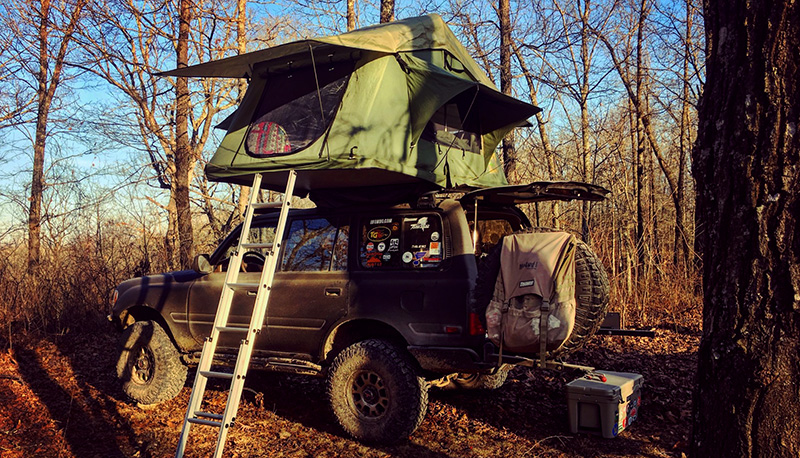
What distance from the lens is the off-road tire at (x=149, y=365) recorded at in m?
6.09

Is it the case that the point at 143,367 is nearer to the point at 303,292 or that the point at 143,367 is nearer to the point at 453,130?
the point at 303,292

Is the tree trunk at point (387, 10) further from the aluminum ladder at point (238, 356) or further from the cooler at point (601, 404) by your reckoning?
the cooler at point (601, 404)

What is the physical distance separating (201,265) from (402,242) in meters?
2.14

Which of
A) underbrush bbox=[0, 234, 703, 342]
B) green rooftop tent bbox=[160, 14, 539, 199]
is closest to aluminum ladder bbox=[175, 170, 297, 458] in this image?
green rooftop tent bbox=[160, 14, 539, 199]

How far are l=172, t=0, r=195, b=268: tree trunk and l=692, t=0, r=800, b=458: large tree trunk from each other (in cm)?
1074

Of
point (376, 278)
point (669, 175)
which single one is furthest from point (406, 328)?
point (669, 175)

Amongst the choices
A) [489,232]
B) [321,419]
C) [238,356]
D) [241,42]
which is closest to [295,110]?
[489,232]

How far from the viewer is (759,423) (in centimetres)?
257

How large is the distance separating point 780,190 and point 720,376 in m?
0.89

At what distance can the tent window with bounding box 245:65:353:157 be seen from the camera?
5.21 metres

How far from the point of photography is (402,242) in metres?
5.10

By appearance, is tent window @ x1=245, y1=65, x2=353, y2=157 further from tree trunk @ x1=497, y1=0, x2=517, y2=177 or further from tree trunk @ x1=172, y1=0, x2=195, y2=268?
tree trunk @ x1=172, y1=0, x2=195, y2=268

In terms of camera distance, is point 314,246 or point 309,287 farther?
point 314,246

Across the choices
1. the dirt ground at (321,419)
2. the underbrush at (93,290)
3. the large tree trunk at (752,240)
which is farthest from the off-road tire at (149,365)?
the large tree trunk at (752,240)
